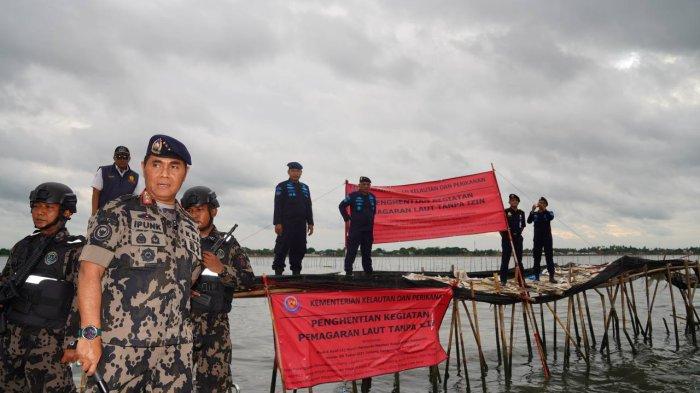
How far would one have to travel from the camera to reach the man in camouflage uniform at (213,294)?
5215 mm

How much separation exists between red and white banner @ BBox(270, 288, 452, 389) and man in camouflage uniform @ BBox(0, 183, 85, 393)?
8.51 ft

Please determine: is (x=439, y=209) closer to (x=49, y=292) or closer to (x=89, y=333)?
(x=49, y=292)

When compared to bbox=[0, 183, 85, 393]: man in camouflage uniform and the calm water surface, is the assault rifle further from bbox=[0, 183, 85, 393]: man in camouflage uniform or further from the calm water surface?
the calm water surface

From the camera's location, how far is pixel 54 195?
4801 millimetres

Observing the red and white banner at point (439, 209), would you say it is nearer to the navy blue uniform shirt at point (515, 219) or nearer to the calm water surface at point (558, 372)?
the navy blue uniform shirt at point (515, 219)

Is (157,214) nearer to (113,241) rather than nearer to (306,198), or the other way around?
(113,241)

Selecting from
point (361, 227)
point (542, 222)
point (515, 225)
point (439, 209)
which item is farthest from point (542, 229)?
point (361, 227)

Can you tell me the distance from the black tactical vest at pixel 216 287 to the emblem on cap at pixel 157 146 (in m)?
2.06

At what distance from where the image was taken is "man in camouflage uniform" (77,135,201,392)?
9.48 feet

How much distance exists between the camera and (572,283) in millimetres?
12266

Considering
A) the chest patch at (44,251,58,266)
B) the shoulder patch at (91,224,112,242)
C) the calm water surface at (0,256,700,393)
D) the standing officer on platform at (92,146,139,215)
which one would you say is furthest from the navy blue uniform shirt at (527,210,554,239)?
the shoulder patch at (91,224,112,242)

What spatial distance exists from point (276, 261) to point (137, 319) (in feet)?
22.5

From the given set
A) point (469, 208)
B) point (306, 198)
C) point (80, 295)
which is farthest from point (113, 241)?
point (469, 208)

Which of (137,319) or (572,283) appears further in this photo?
(572,283)
